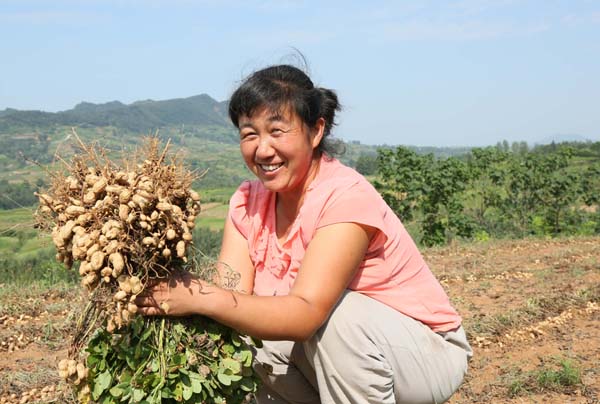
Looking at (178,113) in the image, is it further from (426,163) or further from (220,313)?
(220,313)

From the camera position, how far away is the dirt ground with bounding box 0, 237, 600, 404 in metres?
3.28

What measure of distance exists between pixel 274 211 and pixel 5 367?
246 centimetres

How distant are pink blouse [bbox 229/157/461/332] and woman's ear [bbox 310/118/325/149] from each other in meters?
0.10

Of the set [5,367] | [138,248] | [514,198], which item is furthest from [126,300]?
[514,198]

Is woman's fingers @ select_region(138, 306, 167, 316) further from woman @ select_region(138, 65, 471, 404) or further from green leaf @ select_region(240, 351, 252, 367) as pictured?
green leaf @ select_region(240, 351, 252, 367)

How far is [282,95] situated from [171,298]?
81 centimetres

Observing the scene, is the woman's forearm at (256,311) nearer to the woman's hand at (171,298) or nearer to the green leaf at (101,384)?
the woman's hand at (171,298)

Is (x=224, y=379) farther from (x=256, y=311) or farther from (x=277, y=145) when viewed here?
(x=277, y=145)

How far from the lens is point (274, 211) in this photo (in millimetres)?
2469

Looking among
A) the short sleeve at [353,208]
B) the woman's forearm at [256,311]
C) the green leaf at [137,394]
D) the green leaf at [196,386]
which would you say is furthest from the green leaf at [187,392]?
the short sleeve at [353,208]

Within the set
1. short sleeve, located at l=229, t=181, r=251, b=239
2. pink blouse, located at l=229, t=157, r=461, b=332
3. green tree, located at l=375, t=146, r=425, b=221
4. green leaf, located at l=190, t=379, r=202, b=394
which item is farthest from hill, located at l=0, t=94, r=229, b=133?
green leaf, located at l=190, t=379, r=202, b=394

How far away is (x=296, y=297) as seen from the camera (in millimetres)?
1949

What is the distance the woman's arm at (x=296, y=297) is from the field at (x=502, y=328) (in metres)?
0.39

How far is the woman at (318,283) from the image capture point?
195 centimetres
